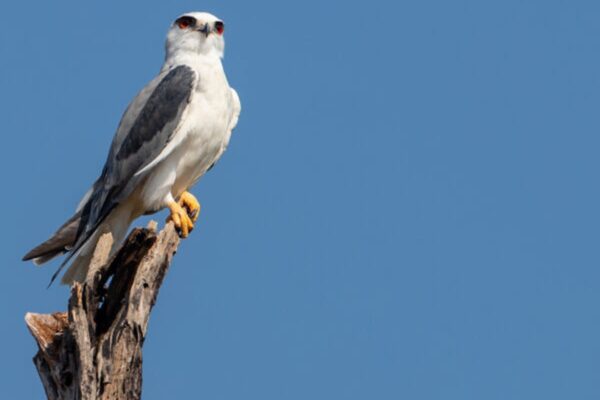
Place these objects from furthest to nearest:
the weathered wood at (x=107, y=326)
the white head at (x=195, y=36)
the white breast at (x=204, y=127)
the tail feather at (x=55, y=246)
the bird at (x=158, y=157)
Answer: the white head at (x=195, y=36)
the white breast at (x=204, y=127)
the bird at (x=158, y=157)
the tail feather at (x=55, y=246)
the weathered wood at (x=107, y=326)

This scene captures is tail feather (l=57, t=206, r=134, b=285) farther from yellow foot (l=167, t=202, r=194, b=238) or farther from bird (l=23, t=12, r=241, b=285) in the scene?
yellow foot (l=167, t=202, r=194, b=238)

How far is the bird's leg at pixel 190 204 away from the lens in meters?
9.07

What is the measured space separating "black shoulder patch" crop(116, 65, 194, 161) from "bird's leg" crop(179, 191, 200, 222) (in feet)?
1.89

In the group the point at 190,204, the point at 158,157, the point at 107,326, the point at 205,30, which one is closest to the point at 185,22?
the point at 205,30

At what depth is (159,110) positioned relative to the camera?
8820 millimetres

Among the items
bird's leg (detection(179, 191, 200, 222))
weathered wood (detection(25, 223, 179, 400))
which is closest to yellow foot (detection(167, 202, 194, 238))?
bird's leg (detection(179, 191, 200, 222))

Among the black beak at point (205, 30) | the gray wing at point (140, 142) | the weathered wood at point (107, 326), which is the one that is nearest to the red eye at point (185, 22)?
the black beak at point (205, 30)

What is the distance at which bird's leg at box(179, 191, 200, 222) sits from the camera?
9.07m

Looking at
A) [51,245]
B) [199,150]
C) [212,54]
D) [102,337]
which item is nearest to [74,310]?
[102,337]

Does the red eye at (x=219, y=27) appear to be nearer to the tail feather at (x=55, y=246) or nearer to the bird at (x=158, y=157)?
the bird at (x=158, y=157)

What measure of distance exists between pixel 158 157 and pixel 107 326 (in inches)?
82.8

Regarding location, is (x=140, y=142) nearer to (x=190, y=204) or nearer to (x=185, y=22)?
(x=190, y=204)

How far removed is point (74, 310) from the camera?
6.73 m

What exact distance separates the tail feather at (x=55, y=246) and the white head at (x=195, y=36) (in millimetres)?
1783
